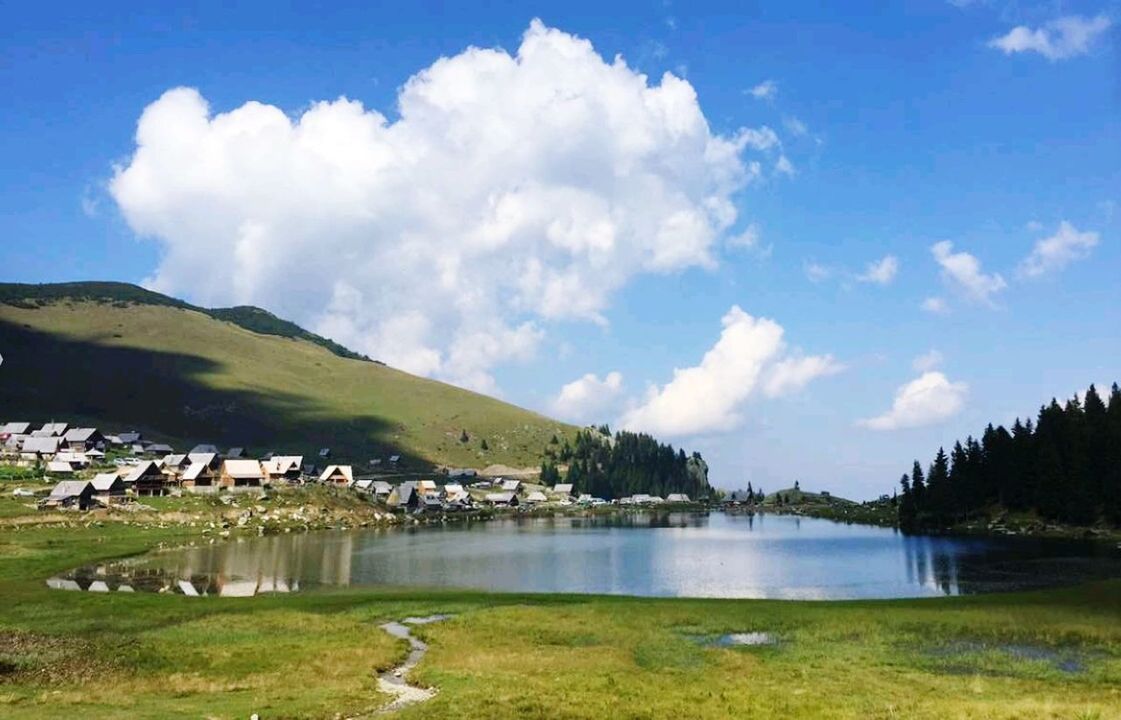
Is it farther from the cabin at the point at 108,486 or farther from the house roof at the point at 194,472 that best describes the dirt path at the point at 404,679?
the house roof at the point at 194,472

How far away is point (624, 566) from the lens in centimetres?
11100

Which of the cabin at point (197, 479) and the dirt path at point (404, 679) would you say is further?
the cabin at point (197, 479)

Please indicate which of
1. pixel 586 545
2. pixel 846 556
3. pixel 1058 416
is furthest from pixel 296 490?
pixel 1058 416

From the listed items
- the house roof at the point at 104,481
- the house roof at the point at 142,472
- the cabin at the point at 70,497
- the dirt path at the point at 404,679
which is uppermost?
the house roof at the point at 142,472

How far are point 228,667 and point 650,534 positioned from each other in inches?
5645

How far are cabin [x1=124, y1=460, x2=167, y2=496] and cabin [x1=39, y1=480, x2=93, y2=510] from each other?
24.2 m

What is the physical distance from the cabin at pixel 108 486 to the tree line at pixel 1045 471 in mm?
176456

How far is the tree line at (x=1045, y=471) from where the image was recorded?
148500 mm

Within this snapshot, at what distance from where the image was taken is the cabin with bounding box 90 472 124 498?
154125mm

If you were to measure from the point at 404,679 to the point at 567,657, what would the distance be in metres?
10.0

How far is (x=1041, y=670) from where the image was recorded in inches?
1700

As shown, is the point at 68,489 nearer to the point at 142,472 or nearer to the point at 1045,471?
the point at 142,472

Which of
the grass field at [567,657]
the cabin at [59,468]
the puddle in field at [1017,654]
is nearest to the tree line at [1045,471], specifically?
the grass field at [567,657]

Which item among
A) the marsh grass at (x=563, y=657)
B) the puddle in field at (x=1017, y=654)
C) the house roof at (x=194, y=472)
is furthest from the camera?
the house roof at (x=194, y=472)
